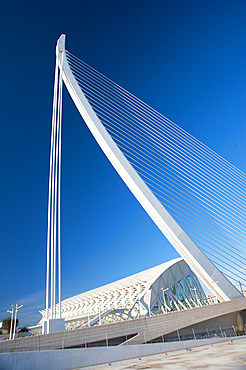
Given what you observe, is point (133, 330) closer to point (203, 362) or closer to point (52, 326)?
point (52, 326)

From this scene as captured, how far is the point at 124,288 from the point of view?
37281 mm

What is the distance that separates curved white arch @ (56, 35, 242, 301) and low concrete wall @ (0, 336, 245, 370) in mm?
5506

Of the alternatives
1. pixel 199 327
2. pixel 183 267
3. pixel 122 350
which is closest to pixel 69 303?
pixel 183 267

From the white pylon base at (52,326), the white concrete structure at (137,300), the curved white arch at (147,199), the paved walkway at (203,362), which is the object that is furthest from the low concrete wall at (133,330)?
the white concrete structure at (137,300)

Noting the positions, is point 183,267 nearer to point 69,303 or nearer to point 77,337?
Result: point 69,303

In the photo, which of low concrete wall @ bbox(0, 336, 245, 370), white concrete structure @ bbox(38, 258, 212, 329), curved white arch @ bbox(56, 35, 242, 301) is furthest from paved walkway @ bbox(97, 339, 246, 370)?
white concrete structure @ bbox(38, 258, 212, 329)

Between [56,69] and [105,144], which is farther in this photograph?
[56,69]

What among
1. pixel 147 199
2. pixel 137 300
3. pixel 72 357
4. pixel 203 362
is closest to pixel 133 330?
pixel 72 357

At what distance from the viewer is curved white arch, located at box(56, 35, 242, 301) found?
1666 centimetres

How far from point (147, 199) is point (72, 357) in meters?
9.08

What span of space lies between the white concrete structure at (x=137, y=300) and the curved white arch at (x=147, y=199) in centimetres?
1454

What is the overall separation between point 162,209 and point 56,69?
41.4 feet

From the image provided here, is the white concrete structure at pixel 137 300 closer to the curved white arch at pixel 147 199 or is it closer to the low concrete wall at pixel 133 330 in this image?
the low concrete wall at pixel 133 330

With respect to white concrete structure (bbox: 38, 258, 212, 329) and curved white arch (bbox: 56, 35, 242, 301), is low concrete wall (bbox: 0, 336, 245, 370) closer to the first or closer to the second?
curved white arch (bbox: 56, 35, 242, 301)
